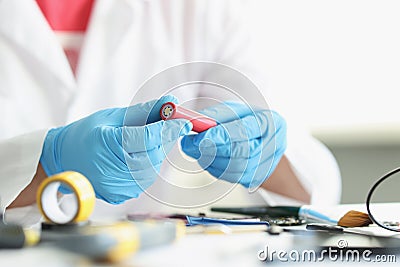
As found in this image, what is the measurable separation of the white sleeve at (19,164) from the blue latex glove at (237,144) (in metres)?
0.21

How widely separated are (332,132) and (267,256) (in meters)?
1.18

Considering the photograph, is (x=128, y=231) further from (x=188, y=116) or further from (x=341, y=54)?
(x=341, y=54)

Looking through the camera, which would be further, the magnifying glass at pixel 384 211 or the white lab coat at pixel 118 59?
the white lab coat at pixel 118 59

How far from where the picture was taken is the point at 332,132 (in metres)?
1.49

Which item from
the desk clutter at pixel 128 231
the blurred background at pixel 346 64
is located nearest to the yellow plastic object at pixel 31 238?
the desk clutter at pixel 128 231

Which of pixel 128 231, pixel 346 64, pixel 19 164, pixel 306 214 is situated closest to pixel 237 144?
pixel 306 214

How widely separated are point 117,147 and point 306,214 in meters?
0.23

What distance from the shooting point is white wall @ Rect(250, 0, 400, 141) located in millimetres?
1423

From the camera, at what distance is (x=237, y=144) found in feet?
2.35

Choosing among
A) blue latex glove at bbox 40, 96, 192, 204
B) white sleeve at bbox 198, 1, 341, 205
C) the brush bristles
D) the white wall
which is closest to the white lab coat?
white sleeve at bbox 198, 1, 341, 205

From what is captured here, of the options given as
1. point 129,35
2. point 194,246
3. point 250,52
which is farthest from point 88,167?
point 250,52

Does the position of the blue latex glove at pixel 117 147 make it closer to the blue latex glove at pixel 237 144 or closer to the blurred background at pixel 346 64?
the blue latex glove at pixel 237 144

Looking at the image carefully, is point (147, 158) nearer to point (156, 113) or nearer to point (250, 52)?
point (156, 113)

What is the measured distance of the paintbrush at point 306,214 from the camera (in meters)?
0.53
